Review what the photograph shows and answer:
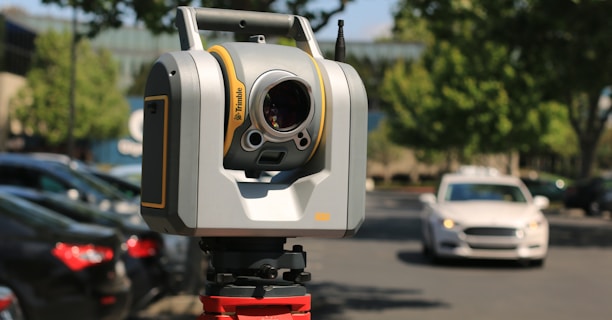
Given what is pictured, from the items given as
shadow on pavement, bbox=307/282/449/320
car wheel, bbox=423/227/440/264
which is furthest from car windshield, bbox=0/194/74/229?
car wheel, bbox=423/227/440/264

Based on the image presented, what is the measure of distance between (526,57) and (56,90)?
165ft

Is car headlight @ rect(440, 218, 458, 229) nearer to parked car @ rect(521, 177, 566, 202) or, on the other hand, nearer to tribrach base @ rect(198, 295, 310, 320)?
tribrach base @ rect(198, 295, 310, 320)

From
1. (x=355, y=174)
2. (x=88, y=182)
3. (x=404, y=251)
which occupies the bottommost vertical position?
(x=404, y=251)

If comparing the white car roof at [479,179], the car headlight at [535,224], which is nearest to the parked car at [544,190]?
the white car roof at [479,179]

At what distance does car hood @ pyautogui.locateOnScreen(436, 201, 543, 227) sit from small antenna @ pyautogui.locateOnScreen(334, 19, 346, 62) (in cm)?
1377

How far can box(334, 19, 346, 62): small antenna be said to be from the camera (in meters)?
3.35

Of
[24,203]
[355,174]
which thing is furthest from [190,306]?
[355,174]

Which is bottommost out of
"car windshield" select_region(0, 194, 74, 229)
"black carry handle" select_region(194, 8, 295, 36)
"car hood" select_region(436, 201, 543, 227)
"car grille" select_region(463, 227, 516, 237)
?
"car grille" select_region(463, 227, 516, 237)

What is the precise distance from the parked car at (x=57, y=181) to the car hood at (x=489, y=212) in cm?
530

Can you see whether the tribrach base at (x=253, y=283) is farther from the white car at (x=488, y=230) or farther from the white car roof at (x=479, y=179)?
the white car roof at (x=479, y=179)

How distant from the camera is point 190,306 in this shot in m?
11.3

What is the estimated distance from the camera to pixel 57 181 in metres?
14.9

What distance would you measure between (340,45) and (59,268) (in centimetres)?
484

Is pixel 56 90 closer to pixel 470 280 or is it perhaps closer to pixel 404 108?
pixel 404 108
